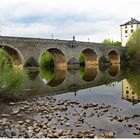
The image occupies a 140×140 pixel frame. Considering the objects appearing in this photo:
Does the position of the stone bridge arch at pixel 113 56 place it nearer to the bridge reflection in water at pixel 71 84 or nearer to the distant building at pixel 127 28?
the distant building at pixel 127 28

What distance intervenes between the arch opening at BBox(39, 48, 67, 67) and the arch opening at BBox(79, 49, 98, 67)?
400 centimetres

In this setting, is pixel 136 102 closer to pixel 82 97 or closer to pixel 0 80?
pixel 82 97

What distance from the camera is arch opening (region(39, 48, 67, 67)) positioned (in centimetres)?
3709

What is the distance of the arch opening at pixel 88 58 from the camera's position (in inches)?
1644

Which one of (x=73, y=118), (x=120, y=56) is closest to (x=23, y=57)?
(x=120, y=56)

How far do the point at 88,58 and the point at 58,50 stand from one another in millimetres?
8535

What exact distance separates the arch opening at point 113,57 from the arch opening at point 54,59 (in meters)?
8.89

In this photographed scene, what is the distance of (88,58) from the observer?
43.9 metres

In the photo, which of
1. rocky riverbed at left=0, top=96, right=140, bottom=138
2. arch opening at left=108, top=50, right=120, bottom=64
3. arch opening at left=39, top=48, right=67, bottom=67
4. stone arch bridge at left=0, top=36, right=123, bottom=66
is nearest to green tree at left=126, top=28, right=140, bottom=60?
stone arch bridge at left=0, top=36, right=123, bottom=66

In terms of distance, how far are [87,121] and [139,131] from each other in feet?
5.09

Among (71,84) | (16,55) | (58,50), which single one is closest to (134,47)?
(58,50)

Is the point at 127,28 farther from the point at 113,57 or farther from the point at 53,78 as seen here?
the point at 53,78

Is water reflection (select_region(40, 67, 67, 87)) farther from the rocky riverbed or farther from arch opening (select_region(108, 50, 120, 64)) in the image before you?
arch opening (select_region(108, 50, 120, 64))

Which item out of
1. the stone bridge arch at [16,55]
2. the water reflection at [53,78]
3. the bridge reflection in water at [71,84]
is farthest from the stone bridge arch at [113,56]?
the bridge reflection in water at [71,84]
